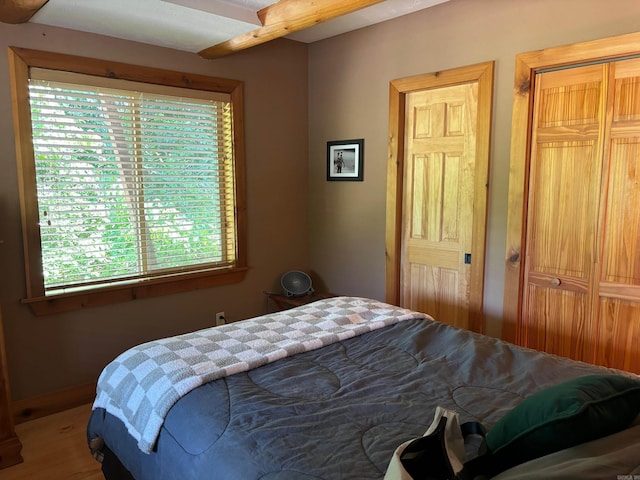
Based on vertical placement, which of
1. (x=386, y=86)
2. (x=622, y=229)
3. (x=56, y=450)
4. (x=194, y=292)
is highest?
(x=386, y=86)

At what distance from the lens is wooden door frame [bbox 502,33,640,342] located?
2555 mm


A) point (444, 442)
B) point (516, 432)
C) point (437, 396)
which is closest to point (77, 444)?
point (437, 396)

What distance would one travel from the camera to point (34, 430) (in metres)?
2.72

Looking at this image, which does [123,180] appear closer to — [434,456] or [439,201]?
[439,201]

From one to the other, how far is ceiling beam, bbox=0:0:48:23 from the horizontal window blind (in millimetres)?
328

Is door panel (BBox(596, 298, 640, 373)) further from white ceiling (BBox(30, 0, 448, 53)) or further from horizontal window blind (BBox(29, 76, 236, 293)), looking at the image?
horizontal window blind (BBox(29, 76, 236, 293))

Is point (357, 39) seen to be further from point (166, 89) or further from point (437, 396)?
point (437, 396)

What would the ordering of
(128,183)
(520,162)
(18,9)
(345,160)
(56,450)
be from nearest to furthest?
(18,9) < (56,450) < (520,162) < (128,183) < (345,160)

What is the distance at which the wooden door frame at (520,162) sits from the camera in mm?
2555

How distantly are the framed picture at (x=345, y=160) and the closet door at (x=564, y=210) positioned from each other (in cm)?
135

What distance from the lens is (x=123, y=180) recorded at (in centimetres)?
307

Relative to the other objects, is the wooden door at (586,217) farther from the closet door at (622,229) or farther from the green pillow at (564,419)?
the green pillow at (564,419)

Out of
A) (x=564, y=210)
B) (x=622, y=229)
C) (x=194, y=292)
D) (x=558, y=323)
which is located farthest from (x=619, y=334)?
(x=194, y=292)

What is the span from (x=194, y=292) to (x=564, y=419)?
2.89 m
